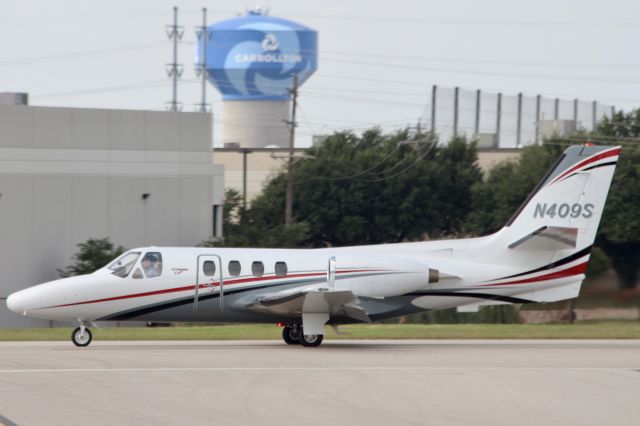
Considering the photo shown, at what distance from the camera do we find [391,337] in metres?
31.5

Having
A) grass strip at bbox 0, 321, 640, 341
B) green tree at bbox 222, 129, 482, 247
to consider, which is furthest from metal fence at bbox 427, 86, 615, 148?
grass strip at bbox 0, 321, 640, 341

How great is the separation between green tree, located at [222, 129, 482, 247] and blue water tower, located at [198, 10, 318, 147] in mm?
48266

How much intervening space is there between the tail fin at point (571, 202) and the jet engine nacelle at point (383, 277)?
265cm

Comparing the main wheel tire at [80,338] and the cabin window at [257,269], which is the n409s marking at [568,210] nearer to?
the cabin window at [257,269]

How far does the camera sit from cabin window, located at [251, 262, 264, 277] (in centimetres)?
2695

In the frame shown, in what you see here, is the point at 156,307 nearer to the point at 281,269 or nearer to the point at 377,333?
the point at 281,269

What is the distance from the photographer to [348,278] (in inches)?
1069

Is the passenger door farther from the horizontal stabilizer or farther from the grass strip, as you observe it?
the horizontal stabilizer

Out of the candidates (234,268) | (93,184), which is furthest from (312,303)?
(93,184)

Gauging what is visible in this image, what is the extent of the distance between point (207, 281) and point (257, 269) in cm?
114
